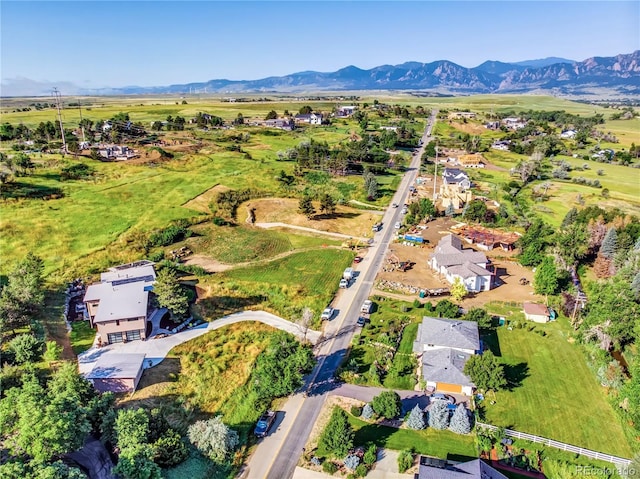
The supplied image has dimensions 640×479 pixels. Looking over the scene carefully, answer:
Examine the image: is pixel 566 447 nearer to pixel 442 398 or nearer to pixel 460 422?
pixel 460 422

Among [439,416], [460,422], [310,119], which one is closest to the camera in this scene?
[460,422]

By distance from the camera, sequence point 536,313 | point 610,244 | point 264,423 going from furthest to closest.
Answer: point 610,244
point 536,313
point 264,423

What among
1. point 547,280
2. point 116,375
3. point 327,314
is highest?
point 547,280

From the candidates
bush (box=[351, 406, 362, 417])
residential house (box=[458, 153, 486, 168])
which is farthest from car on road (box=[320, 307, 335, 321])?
residential house (box=[458, 153, 486, 168])

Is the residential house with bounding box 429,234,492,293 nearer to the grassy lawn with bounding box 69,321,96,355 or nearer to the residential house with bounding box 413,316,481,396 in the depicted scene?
the residential house with bounding box 413,316,481,396

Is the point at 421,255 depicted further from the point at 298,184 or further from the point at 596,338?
the point at 298,184

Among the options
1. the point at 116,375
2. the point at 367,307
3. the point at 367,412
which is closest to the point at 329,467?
the point at 367,412

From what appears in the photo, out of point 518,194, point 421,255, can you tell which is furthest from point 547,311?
point 518,194

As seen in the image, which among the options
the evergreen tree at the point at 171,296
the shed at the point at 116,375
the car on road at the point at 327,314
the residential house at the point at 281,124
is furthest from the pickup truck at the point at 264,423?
the residential house at the point at 281,124
